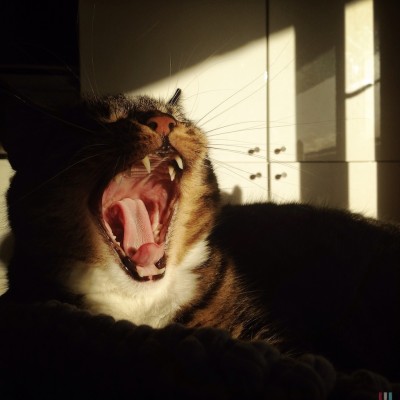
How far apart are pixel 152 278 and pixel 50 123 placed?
391 millimetres

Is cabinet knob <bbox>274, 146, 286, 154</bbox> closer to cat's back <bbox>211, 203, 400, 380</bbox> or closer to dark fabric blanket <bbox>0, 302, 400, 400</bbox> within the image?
cat's back <bbox>211, 203, 400, 380</bbox>

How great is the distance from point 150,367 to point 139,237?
1.53 ft

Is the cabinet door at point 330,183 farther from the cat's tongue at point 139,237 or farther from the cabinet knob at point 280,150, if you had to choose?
the cat's tongue at point 139,237

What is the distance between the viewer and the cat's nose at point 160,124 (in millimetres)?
719

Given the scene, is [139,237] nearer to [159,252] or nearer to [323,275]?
[159,252]

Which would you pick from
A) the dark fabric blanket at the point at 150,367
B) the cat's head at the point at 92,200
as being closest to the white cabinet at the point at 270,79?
the cat's head at the point at 92,200

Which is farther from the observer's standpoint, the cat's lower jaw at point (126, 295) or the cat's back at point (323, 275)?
the cat's back at point (323, 275)

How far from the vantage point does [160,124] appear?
0.72 meters

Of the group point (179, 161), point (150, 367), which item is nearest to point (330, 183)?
point (179, 161)

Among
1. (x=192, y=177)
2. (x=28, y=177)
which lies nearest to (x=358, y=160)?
(x=192, y=177)

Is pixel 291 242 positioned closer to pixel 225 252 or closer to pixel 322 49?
pixel 225 252

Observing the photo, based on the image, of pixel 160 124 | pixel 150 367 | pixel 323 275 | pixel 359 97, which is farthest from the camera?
pixel 359 97

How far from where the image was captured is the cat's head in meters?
0.72

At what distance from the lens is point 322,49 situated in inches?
71.5
